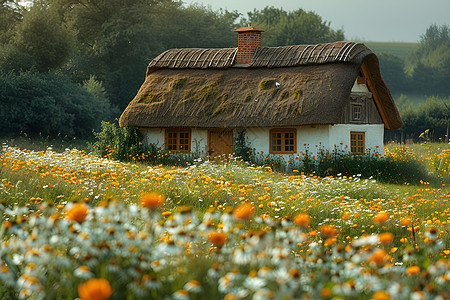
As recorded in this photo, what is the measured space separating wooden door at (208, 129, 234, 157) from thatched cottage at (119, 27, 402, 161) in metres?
0.04

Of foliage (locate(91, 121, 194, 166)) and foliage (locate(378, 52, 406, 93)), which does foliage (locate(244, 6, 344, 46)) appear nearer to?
foliage (locate(378, 52, 406, 93))

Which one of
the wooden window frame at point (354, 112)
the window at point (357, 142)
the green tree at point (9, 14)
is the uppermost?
the green tree at point (9, 14)

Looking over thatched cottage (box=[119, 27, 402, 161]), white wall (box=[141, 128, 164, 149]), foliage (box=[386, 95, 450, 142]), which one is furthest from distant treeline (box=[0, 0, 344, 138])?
foliage (box=[386, 95, 450, 142])

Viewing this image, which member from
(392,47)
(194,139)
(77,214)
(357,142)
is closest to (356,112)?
(357,142)

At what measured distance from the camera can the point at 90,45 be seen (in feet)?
135

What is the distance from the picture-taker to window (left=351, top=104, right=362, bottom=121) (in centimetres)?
1925

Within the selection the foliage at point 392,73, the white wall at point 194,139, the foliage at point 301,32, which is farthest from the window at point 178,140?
the foliage at point 392,73

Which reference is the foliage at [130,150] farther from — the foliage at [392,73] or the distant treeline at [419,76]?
the foliage at [392,73]

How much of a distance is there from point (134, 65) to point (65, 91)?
10.8 m

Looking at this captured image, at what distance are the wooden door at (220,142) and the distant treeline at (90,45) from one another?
10183 mm

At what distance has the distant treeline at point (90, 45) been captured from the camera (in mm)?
26391

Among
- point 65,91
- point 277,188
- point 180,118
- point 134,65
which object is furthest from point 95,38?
point 277,188

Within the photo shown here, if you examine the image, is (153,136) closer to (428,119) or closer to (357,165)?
(357,165)

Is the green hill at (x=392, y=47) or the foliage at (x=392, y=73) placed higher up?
the green hill at (x=392, y=47)
